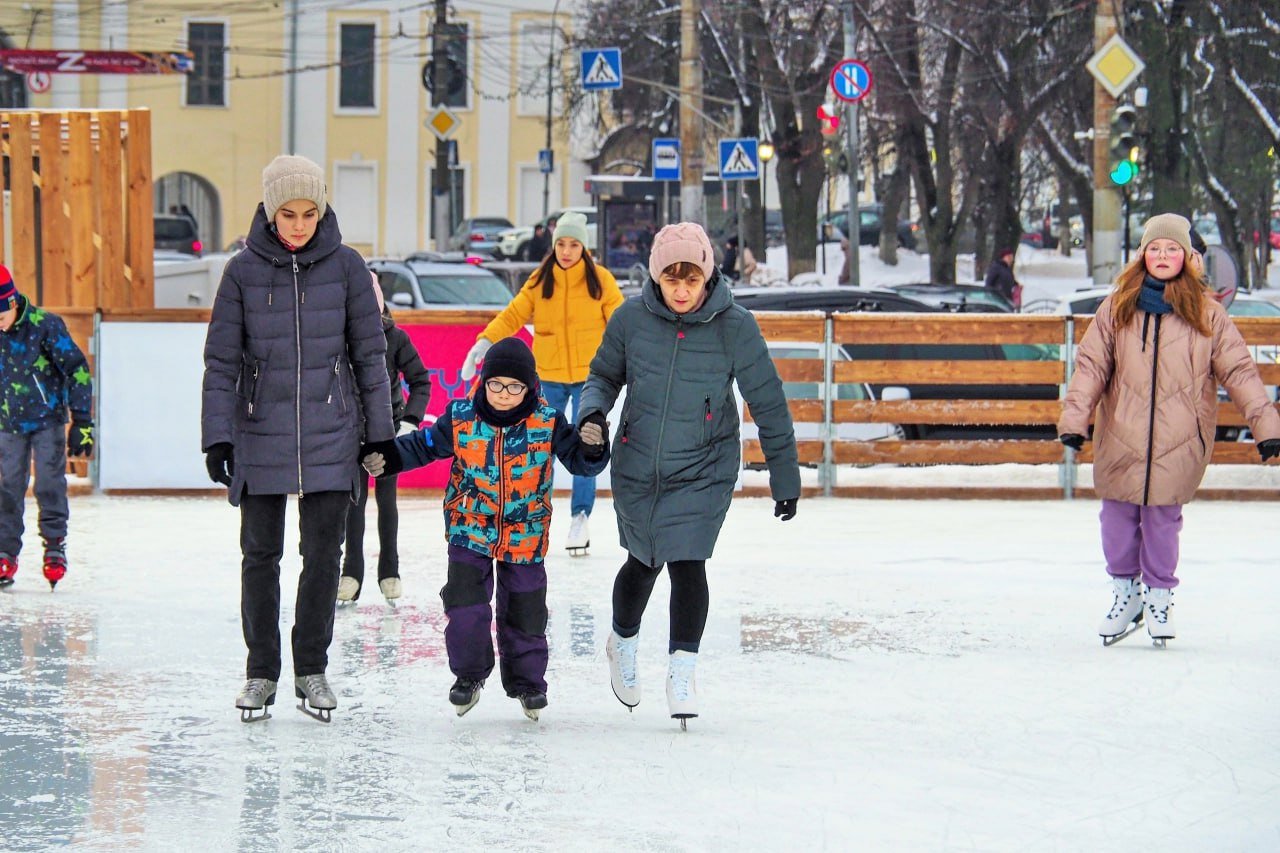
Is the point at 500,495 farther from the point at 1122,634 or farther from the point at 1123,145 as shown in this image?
the point at 1123,145

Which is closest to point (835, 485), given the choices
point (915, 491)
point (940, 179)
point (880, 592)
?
point (915, 491)

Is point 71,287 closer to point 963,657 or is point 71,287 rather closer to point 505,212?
point 963,657

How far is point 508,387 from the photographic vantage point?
5.86 meters

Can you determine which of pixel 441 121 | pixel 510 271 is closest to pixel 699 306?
pixel 510 271

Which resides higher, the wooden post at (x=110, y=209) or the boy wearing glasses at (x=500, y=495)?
the wooden post at (x=110, y=209)

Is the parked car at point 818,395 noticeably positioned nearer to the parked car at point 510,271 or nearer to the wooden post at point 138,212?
the wooden post at point 138,212

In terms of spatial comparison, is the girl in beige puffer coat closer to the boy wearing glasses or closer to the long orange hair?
the long orange hair

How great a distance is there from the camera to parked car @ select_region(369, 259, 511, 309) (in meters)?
23.0

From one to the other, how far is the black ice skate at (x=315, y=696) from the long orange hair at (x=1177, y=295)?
3187 millimetres

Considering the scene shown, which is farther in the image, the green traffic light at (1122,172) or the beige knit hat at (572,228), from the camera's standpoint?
the green traffic light at (1122,172)

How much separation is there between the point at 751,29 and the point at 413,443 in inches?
1376

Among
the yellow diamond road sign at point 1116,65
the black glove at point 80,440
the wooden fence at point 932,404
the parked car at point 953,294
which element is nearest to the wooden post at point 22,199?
the wooden fence at point 932,404

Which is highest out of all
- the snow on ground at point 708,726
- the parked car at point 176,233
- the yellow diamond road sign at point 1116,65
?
the yellow diamond road sign at point 1116,65

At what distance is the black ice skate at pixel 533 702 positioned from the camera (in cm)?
604
